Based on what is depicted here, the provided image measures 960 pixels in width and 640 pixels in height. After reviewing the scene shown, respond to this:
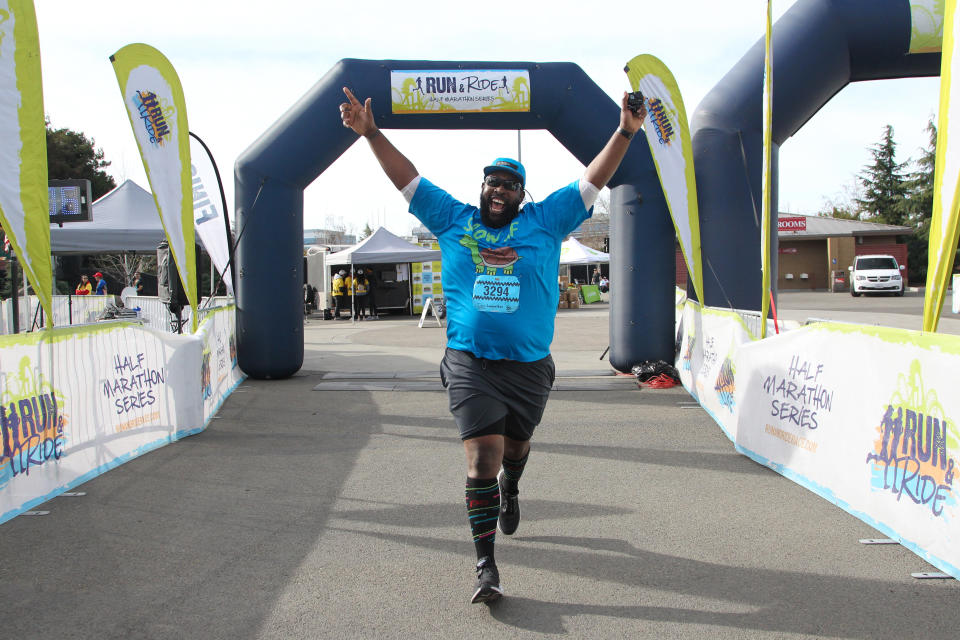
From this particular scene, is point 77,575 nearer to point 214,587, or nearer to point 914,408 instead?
point 214,587

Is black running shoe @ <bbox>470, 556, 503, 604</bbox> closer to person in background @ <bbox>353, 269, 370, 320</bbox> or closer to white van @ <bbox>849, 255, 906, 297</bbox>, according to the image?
person in background @ <bbox>353, 269, 370, 320</bbox>

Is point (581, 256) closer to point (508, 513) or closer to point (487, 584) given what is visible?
point (508, 513)

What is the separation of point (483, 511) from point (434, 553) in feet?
2.13

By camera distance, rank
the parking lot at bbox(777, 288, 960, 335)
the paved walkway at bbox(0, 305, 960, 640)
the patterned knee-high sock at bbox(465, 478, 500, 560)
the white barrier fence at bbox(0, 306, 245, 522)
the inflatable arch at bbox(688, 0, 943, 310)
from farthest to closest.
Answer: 1. the parking lot at bbox(777, 288, 960, 335)
2. the inflatable arch at bbox(688, 0, 943, 310)
3. the white barrier fence at bbox(0, 306, 245, 522)
4. the patterned knee-high sock at bbox(465, 478, 500, 560)
5. the paved walkway at bbox(0, 305, 960, 640)

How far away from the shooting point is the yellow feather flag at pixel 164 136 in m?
7.48

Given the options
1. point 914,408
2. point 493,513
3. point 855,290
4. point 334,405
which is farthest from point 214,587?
point 855,290

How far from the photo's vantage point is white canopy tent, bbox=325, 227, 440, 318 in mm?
24391

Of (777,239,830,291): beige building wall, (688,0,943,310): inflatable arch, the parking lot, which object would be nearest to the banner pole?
(688,0,943,310): inflatable arch

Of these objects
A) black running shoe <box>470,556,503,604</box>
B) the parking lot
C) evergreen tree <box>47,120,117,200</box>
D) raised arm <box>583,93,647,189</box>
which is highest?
evergreen tree <box>47,120,117,200</box>

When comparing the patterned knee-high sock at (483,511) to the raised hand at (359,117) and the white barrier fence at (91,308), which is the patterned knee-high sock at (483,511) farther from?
the white barrier fence at (91,308)

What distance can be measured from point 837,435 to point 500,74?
665 centimetres

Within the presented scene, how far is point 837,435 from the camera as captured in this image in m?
4.61

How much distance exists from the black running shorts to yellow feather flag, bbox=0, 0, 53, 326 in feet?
9.47

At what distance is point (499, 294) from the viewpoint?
11.5 ft
